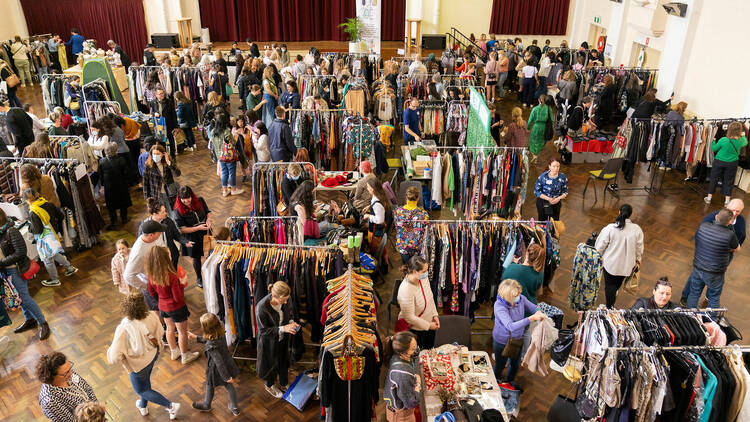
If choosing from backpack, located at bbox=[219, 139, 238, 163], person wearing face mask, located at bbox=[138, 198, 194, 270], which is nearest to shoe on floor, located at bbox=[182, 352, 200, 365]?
person wearing face mask, located at bbox=[138, 198, 194, 270]

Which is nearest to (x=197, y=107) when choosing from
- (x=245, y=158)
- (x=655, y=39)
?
(x=245, y=158)

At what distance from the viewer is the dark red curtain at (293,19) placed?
19.4 m

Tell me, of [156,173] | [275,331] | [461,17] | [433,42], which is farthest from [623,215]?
[461,17]

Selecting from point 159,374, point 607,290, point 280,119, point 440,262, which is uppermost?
point 280,119

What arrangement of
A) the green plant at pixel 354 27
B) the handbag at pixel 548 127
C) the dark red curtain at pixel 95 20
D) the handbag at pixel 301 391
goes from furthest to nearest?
the green plant at pixel 354 27 < the dark red curtain at pixel 95 20 < the handbag at pixel 548 127 < the handbag at pixel 301 391

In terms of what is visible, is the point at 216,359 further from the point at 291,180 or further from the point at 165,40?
the point at 165,40

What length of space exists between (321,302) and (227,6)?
1690 cm

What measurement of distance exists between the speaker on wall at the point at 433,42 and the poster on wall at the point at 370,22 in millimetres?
1572

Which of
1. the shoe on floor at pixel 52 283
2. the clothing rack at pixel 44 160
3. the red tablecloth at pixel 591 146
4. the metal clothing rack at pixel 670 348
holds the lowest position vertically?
the shoe on floor at pixel 52 283

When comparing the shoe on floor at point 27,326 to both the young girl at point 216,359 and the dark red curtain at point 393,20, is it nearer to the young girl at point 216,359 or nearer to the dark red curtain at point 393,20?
the young girl at point 216,359

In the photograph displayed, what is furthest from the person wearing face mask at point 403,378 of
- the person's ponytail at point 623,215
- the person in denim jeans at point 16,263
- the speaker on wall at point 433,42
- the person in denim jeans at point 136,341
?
the speaker on wall at point 433,42

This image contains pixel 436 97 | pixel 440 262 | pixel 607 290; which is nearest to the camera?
pixel 440 262

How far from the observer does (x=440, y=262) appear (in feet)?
17.6

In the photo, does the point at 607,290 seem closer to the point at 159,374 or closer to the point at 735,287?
the point at 735,287
